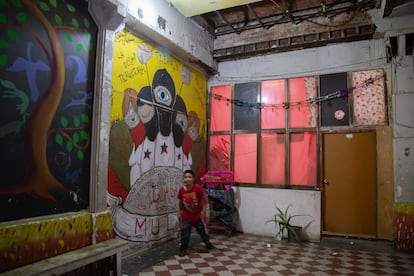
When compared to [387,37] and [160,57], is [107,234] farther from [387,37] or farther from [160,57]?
[387,37]

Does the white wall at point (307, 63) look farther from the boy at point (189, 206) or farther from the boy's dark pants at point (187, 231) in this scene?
the boy's dark pants at point (187, 231)

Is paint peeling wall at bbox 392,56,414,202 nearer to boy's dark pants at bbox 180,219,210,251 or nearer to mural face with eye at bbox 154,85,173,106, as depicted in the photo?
boy's dark pants at bbox 180,219,210,251

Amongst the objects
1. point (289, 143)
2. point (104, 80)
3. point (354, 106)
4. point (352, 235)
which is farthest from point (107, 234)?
point (354, 106)

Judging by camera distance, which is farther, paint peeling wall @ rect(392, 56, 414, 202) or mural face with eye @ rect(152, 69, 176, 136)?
mural face with eye @ rect(152, 69, 176, 136)

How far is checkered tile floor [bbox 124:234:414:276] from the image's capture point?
13.3 feet

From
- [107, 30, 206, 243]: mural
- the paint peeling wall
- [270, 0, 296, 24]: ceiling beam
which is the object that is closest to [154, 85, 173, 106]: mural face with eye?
[107, 30, 206, 243]: mural

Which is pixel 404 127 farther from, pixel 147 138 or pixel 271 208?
pixel 147 138

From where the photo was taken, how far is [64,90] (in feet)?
10.8

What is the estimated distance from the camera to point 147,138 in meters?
5.00

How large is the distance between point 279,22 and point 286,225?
14.5 ft

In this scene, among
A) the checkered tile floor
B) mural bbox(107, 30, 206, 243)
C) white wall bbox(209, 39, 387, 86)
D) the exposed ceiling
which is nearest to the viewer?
the checkered tile floor

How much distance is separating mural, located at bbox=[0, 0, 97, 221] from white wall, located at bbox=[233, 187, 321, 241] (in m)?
3.84

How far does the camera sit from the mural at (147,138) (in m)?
4.38

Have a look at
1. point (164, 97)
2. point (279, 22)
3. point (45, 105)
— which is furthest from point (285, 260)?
point (279, 22)
